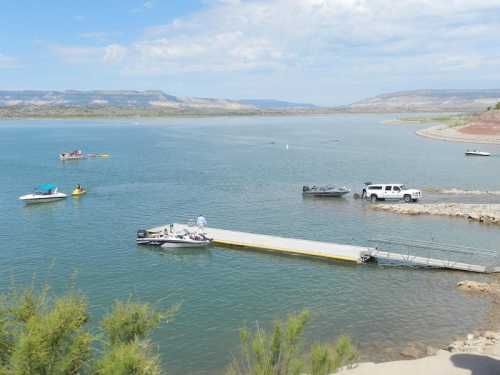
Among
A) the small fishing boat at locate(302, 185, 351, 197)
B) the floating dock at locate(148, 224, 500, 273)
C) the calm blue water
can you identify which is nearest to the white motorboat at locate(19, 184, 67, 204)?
the calm blue water

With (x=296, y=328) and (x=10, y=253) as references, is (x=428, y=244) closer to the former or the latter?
(x=296, y=328)

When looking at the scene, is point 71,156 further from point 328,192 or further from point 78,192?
point 328,192

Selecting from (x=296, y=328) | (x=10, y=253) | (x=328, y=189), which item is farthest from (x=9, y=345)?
(x=328, y=189)

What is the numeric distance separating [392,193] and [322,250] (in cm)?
2588

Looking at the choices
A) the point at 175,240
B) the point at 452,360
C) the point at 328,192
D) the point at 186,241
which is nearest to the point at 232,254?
the point at 186,241

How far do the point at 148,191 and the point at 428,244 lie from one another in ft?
136

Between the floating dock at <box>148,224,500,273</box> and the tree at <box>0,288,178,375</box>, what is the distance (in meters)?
27.2

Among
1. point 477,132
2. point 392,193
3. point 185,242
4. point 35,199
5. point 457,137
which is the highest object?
point 477,132

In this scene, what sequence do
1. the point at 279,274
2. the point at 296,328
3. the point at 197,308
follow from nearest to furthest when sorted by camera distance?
1. the point at 296,328
2. the point at 197,308
3. the point at 279,274

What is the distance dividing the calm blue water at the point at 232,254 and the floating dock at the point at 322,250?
43.8 inches

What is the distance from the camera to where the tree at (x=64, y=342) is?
1391cm

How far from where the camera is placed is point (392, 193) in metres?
65.6

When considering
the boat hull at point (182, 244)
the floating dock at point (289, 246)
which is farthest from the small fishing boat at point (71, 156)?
the boat hull at point (182, 244)

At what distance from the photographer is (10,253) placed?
43938 millimetres
